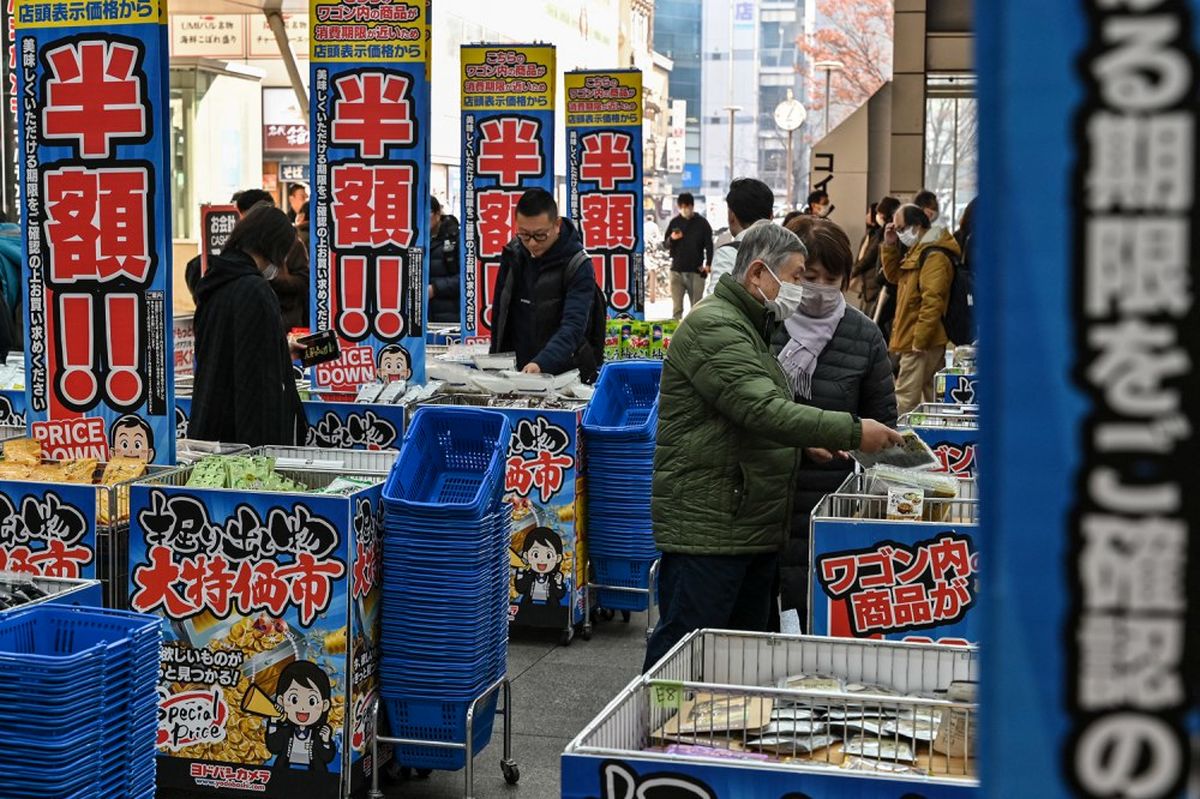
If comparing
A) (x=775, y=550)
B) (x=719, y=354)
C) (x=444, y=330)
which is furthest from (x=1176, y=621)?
(x=444, y=330)

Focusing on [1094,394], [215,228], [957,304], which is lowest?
[957,304]

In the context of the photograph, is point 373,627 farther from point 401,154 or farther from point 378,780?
point 401,154

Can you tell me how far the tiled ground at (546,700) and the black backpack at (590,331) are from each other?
4.89 feet

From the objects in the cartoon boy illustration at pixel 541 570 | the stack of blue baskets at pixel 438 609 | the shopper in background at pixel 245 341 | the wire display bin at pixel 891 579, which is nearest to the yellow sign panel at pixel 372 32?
the shopper in background at pixel 245 341

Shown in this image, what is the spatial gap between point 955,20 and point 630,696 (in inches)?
908

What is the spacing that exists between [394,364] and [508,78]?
5.95 m

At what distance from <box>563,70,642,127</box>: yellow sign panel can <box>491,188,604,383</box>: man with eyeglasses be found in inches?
285

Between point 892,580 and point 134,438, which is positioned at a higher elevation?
point 134,438

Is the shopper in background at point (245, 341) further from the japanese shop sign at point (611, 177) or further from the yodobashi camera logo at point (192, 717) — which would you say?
the japanese shop sign at point (611, 177)

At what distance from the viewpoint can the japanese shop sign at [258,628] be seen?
534 centimetres

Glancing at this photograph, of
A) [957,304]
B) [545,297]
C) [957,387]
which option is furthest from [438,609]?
[957,304]

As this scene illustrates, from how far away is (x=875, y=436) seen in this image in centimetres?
478

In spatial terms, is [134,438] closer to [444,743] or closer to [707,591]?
[444,743]

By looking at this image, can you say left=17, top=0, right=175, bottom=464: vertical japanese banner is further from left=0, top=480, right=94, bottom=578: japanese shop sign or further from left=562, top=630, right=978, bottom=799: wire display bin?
left=562, top=630, right=978, bottom=799: wire display bin
